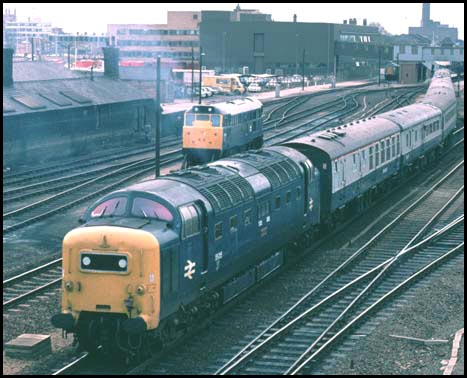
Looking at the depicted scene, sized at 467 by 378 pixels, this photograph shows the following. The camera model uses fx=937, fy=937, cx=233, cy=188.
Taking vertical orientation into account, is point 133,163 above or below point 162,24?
below

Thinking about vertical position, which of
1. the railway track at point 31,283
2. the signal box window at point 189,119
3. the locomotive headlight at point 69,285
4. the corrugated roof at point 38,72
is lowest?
the railway track at point 31,283

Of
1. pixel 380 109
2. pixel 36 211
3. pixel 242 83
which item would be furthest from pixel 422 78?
pixel 36 211

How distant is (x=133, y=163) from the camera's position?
5181 centimetres

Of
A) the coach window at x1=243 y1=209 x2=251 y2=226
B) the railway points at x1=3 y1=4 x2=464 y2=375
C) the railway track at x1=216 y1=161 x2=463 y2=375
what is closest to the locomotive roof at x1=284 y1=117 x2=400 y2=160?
the railway points at x1=3 y1=4 x2=464 y2=375

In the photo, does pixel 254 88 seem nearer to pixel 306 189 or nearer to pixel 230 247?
pixel 306 189

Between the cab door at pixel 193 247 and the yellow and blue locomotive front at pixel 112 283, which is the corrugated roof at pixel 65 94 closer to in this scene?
the cab door at pixel 193 247

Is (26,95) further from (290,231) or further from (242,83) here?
(242,83)

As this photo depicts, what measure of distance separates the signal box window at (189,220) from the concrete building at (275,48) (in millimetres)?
128010

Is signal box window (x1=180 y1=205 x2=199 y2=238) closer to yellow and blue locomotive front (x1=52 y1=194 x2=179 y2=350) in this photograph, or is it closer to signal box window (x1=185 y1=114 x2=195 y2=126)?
yellow and blue locomotive front (x1=52 y1=194 x2=179 y2=350)

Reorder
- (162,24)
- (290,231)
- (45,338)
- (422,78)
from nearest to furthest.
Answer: (45,338) → (290,231) → (422,78) → (162,24)

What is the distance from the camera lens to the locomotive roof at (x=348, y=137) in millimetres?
33938

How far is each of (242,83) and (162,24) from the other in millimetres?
78791

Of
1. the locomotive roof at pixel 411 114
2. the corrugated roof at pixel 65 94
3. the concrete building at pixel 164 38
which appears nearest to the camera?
the locomotive roof at pixel 411 114

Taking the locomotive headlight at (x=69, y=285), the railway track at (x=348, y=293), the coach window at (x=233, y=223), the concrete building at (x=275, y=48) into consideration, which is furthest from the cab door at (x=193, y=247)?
the concrete building at (x=275, y=48)
